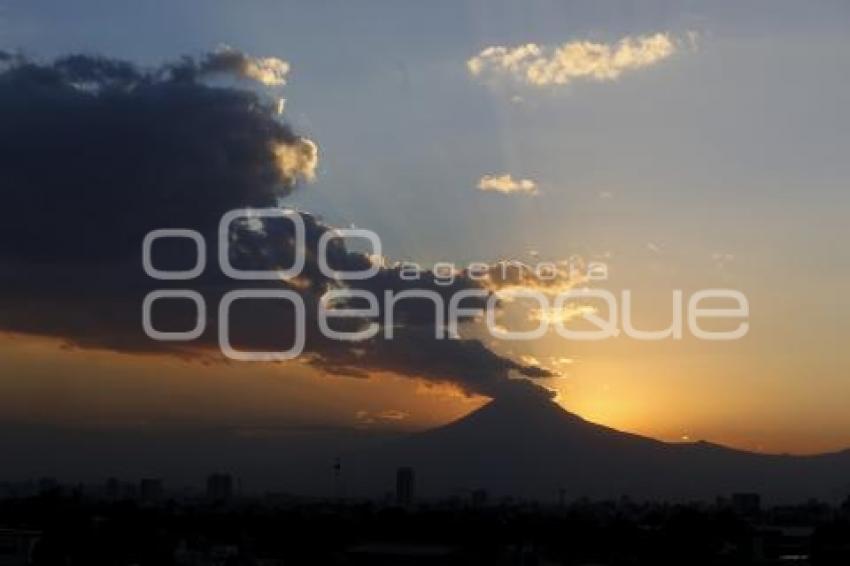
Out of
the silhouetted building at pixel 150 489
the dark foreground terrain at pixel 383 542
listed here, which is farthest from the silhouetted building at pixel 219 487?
the dark foreground terrain at pixel 383 542

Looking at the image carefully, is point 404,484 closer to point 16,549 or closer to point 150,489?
point 150,489

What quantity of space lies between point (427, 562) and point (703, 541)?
8.60 meters

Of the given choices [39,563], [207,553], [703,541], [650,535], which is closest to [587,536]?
[650,535]

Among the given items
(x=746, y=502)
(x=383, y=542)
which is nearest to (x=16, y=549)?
(x=383, y=542)

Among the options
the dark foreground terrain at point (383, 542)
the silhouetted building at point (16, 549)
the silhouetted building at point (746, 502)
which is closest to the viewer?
the silhouetted building at point (16, 549)

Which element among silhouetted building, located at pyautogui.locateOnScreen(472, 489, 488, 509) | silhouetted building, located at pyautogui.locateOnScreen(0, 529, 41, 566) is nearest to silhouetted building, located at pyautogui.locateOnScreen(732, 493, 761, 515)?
silhouetted building, located at pyautogui.locateOnScreen(472, 489, 488, 509)

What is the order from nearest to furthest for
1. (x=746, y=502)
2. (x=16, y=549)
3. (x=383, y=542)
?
(x=16, y=549) → (x=383, y=542) → (x=746, y=502)

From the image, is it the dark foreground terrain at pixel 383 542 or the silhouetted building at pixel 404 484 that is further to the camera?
the silhouetted building at pixel 404 484

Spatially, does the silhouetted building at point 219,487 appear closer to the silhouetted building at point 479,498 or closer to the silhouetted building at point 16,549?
the silhouetted building at point 479,498

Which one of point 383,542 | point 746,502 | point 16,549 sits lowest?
point 16,549

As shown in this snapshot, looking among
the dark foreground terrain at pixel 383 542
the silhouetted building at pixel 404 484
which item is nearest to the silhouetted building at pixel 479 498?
the silhouetted building at pixel 404 484

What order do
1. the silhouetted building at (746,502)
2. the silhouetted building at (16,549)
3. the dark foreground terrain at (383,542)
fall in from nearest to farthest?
1. the silhouetted building at (16,549)
2. the dark foreground terrain at (383,542)
3. the silhouetted building at (746,502)

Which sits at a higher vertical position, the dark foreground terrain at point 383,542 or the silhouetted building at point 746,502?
the silhouetted building at point 746,502

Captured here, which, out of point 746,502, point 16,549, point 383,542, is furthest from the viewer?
point 746,502
